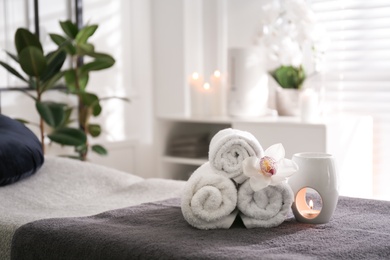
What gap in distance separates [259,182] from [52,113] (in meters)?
1.67

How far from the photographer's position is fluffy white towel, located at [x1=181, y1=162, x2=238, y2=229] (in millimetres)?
1594

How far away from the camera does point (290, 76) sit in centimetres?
339

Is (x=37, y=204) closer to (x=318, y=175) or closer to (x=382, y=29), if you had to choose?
(x=318, y=175)

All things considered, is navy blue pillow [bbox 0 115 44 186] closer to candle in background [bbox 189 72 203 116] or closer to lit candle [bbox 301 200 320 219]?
lit candle [bbox 301 200 320 219]

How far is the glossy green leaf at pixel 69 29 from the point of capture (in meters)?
3.19

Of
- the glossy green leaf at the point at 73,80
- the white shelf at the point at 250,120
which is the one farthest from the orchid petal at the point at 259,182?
the glossy green leaf at the point at 73,80

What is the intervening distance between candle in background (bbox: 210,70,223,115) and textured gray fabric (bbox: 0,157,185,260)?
124cm

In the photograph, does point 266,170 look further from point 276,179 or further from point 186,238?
point 186,238

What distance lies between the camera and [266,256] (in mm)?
1360

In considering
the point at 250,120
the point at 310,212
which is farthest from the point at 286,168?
the point at 250,120

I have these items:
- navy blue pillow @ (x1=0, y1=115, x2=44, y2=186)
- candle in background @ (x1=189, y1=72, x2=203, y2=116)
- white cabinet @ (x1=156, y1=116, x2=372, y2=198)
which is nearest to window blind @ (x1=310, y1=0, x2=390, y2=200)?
white cabinet @ (x1=156, y1=116, x2=372, y2=198)

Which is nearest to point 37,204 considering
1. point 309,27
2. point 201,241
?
point 201,241

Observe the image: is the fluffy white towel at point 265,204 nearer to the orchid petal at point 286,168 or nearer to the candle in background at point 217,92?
the orchid petal at point 286,168

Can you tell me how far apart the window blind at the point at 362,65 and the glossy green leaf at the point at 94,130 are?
1.13m
